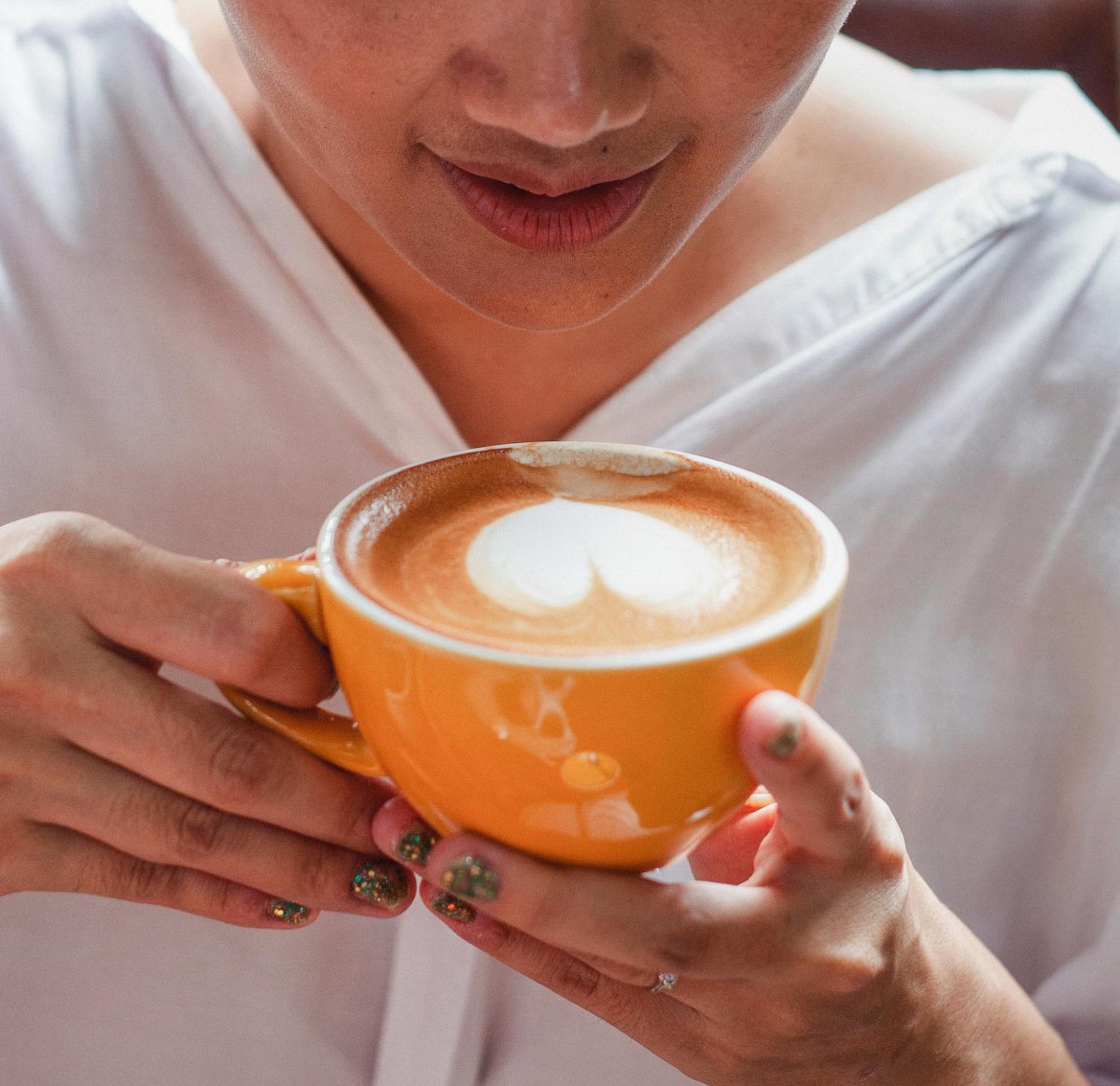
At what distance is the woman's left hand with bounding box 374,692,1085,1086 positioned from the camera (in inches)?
21.5

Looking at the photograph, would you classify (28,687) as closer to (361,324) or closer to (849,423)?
(361,324)

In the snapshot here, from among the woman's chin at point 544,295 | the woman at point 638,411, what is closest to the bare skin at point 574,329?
the woman at point 638,411

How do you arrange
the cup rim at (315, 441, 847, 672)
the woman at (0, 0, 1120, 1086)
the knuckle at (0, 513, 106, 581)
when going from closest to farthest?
the cup rim at (315, 441, 847, 672)
the knuckle at (0, 513, 106, 581)
the woman at (0, 0, 1120, 1086)

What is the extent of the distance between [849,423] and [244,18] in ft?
1.75

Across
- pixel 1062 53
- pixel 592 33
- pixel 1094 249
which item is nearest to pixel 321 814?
pixel 592 33

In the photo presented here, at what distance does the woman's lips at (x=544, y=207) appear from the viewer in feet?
2.28

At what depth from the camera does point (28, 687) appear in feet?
1.97

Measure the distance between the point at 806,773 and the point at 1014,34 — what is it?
1.23 meters

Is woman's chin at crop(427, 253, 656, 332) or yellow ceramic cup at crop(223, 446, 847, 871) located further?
woman's chin at crop(427, 253, 656, 332)

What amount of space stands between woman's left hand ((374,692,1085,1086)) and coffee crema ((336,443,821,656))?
0.07 meters

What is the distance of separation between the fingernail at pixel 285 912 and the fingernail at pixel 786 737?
287 mm

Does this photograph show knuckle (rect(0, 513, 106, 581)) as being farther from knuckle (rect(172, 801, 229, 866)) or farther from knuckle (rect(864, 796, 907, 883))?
knuckle (rect(864, 796, 907, 883))

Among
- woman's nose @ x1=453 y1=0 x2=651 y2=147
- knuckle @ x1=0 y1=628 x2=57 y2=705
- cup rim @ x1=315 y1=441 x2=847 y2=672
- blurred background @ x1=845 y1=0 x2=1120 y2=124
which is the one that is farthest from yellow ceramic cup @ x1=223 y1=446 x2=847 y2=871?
blurred background @ x1=845 y1=0 x2=1120 y2=124

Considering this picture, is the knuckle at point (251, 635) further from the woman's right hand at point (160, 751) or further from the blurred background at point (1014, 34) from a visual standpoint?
the blurred background at point (1014, 34)
